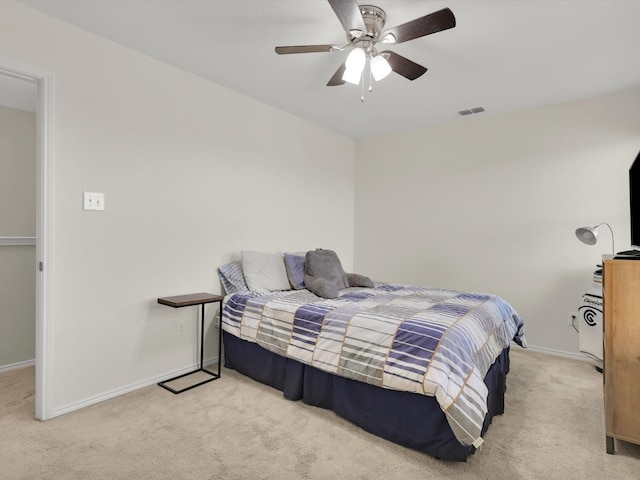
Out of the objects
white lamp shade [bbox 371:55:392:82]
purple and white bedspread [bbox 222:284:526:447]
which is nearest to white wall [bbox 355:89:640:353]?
purple and white bedspread [bbox 222:284:526:447]

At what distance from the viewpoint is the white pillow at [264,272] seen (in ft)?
10.2

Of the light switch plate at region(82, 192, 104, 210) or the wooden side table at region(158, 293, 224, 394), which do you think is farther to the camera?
the wooden side table at region(158, 293, 224, 394)

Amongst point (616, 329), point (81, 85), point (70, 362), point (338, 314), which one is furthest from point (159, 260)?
point (616, 329)

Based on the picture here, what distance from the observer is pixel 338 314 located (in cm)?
230

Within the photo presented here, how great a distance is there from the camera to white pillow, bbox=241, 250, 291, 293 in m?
3.10

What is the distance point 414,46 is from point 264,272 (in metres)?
2.10

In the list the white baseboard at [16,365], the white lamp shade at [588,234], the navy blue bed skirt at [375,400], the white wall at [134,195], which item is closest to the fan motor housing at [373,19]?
the white wall at [134,195]

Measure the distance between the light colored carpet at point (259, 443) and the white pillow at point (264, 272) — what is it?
87 cm

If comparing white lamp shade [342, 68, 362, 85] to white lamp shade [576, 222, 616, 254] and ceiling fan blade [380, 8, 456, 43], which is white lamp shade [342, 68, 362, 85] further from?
white lamp shade [576, 222, 616, 254]

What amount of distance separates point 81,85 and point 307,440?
8.43ft

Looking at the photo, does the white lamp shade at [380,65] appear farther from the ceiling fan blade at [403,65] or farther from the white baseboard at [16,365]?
the white baseboard at [16,365]

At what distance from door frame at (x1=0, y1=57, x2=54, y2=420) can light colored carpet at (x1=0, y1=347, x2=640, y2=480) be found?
24cm

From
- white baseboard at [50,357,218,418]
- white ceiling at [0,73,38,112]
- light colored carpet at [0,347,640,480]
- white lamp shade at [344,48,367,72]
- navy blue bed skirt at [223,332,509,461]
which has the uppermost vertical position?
white ceiling at [0,73,38,112]

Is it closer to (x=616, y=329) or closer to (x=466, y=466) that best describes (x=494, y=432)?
(x=466, y=466)
